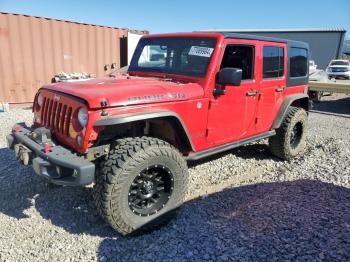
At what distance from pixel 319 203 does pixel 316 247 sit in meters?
0.91

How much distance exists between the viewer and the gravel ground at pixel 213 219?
8.64 ft

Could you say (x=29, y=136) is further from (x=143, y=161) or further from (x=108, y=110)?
(x=143, y=161)

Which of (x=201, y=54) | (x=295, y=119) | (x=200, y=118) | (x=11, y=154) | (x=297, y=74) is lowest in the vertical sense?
(x=11, y=154)

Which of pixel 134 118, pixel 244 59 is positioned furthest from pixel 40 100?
pixel 244 59

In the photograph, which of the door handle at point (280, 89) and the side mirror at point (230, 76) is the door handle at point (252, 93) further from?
the side mirror at point (230, 76)

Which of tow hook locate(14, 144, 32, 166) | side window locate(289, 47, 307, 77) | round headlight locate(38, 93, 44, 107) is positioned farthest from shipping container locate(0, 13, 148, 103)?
side window locate(289, 47, 307, 77)

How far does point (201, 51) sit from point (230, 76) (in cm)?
A: 52

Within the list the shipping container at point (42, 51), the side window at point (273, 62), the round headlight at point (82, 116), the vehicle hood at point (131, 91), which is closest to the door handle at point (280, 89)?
the side window at point (273, 62)

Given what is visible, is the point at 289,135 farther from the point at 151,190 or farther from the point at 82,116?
Result: the point at 82,116

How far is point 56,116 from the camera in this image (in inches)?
118

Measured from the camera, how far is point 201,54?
346 centimetres

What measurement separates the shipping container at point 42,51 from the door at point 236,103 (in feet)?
21.8

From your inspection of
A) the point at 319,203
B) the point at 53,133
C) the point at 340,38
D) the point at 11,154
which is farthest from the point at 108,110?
the point at 340,38

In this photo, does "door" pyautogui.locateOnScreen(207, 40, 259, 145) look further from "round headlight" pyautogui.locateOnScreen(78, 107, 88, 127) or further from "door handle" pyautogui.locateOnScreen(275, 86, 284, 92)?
"round headlight" pyautogui.locateOnScreen(78, 107, 88, 127)
